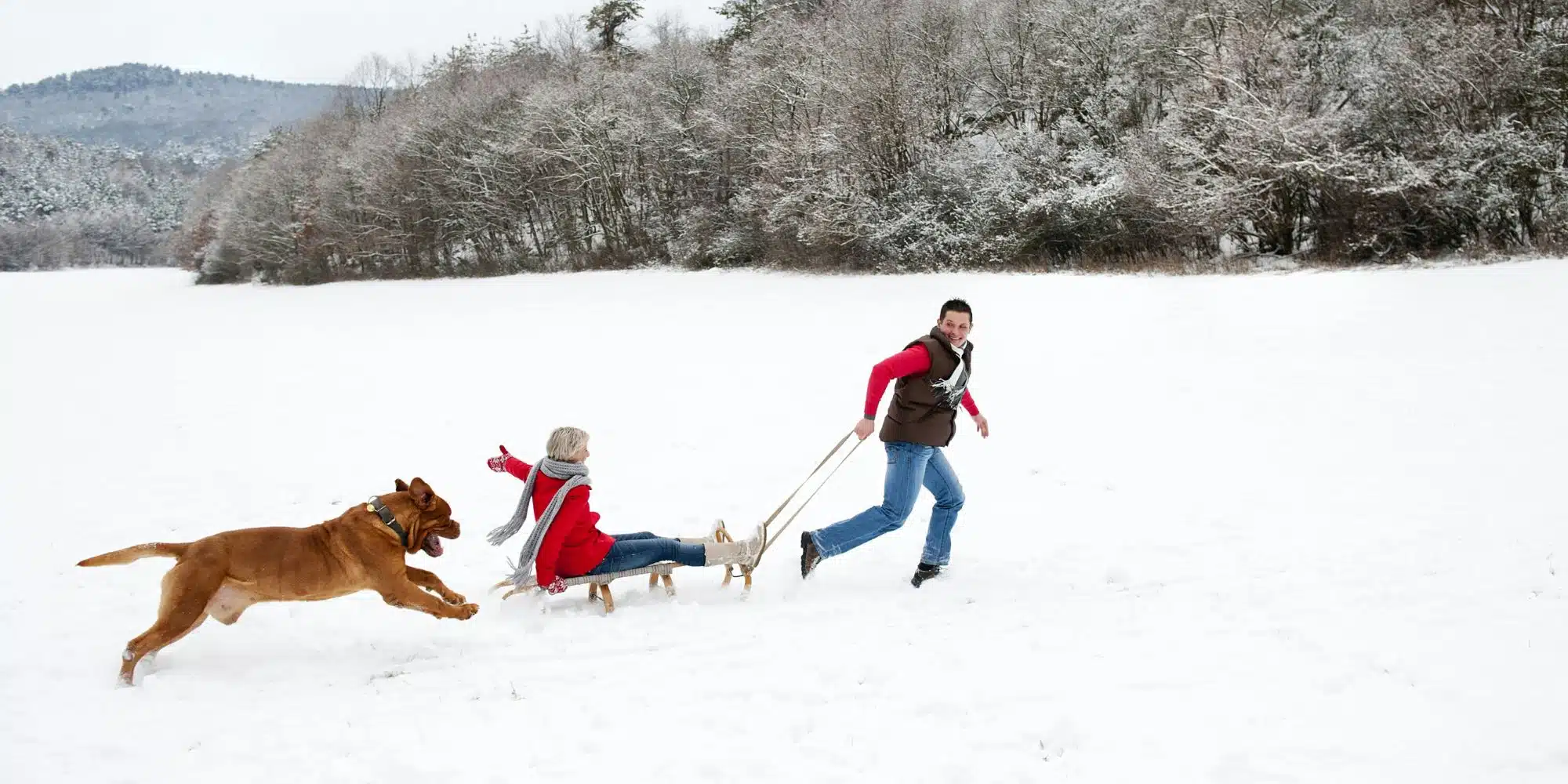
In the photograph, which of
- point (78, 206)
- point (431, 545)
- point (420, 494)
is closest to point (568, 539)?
point (431, 545)

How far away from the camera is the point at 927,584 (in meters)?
5.96

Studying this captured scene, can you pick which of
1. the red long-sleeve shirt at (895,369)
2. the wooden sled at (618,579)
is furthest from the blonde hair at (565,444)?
the red long-sleeve shirt at (895,369)

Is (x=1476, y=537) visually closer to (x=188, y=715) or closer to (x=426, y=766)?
(x=426, y=766)

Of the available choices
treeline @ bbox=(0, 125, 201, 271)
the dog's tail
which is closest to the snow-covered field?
the dog's tail

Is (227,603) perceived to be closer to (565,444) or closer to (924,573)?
(565,444)

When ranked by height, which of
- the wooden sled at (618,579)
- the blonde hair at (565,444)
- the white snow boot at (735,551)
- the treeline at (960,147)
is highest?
the treeline at (960,147)

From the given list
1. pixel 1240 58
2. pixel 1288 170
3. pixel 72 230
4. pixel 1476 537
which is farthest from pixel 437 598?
pixel 72 230

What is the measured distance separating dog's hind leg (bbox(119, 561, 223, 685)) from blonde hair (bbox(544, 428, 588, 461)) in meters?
1.92

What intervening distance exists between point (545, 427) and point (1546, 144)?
19543mm

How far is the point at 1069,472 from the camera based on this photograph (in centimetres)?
850

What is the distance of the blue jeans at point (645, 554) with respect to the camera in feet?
18.5

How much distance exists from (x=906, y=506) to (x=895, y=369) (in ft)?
3.24

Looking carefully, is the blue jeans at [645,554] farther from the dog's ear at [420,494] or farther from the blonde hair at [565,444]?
the dog's ear at [420,494]

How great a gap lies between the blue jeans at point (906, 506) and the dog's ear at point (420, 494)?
2.47 m
